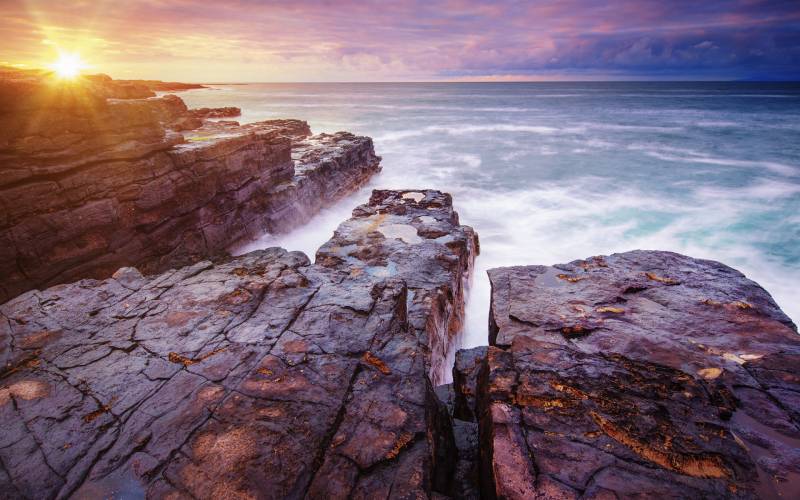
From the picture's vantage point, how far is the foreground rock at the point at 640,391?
219 cm

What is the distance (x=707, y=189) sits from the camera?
14.5 metres

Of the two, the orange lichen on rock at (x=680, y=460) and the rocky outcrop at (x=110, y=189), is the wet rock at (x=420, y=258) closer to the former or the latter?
the orange lichen on rock at (x=680, y=460)

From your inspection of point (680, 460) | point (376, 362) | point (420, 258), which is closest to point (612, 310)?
point (680, 460)

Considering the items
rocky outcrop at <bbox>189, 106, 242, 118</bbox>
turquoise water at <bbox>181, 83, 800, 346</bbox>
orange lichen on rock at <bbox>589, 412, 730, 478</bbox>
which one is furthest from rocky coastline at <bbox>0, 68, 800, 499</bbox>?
rocky outcrop at <bbox>189, 106, 242, 118</bbox>

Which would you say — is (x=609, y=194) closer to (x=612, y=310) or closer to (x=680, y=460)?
(x=612, y=310)

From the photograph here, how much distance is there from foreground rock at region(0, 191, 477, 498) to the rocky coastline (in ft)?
0.06

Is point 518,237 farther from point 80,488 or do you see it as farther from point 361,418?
point 80,488

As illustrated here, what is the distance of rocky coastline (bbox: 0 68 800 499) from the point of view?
232cm

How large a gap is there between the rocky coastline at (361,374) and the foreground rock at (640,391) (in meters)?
0.01

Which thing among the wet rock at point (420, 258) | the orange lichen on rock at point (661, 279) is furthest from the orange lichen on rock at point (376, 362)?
the orange lichen on rock at point (661, 279)

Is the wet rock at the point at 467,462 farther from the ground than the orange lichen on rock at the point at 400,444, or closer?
closer

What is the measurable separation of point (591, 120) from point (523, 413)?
136 ft

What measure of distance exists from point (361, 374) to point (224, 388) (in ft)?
3.78

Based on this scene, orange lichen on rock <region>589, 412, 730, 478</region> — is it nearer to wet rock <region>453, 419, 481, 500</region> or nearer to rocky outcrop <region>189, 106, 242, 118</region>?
wet rock <region>453, 419, 481, 500</region>
